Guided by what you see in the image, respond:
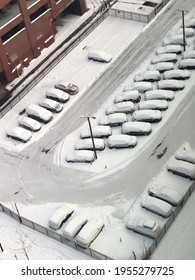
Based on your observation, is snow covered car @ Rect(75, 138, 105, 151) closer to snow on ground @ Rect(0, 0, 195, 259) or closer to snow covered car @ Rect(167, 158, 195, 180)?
snow on ground @ Rect(0, 0, 195, 259)

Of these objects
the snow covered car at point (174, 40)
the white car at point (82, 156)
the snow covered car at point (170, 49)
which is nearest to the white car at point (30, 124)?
the white car at point (82, 156)

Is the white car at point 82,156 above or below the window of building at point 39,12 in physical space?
below

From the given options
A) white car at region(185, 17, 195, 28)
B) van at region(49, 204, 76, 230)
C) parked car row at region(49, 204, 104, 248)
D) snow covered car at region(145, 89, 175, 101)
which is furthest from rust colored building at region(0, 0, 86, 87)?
parked car row at region(49, 204, 104, 248)

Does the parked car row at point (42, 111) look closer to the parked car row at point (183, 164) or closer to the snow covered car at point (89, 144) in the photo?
the snow covered car at point (89, 144)

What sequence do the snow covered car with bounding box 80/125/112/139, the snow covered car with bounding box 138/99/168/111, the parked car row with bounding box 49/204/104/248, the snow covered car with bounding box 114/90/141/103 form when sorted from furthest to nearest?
1. the snow covered car with bounding box 114/90/141/103
2. the snow covered car with bounding box 138/99/168/111
3. the snow covered car with bounding box 80/125/112/139
4. the parked car row with bounding box 49/204/104/248

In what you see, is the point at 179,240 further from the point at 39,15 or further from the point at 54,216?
the point at 39,15

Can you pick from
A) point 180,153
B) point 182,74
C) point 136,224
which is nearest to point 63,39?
point 182,74
